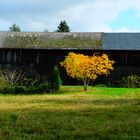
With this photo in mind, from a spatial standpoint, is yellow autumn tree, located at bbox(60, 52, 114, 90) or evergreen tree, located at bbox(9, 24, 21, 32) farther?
evergreen tree, located at bbox(9, 24, 21, 32)

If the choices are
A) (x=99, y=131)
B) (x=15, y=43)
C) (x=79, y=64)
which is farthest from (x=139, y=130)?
(x=15, y=43)

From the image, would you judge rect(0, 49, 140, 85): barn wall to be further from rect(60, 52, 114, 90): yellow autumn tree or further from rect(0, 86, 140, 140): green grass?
rect(0, 86, 140, 140): green grass

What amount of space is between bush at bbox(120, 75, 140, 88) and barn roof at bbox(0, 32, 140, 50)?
3.26 meters

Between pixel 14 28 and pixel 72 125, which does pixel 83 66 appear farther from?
pixel 14 28

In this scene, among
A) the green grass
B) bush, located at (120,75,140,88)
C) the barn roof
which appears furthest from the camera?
the barn roof

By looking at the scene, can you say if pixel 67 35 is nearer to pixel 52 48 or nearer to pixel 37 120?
pixel 52 48

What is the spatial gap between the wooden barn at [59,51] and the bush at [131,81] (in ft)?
3.95

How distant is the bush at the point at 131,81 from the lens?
41.9 metres

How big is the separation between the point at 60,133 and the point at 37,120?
116 inches

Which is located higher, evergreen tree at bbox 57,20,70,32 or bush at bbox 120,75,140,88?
evergreen tree at bbox 57,20,70,32

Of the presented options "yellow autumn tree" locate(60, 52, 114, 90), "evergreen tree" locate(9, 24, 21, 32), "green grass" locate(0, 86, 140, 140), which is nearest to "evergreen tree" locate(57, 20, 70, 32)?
"evergreen tree" locate(9, 24, 21, 32)

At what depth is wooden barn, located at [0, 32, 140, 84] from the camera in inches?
1746

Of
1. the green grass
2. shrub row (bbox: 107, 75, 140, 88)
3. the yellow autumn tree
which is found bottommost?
the green grass

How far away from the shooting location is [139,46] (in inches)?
1766
